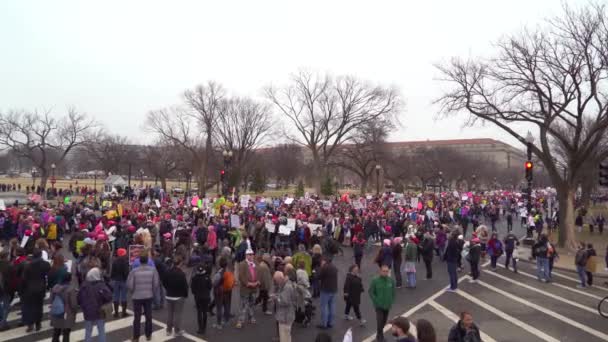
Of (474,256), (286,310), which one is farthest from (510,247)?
(286,310)

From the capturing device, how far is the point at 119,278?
1006cm

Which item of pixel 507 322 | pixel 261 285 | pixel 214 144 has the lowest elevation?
pixel 507 322

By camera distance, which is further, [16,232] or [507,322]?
[16,232]

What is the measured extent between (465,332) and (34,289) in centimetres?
787

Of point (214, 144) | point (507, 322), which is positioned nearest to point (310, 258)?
point (507, 322)

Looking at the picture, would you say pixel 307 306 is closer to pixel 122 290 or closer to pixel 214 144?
pixel 122 290

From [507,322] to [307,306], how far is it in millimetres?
4626

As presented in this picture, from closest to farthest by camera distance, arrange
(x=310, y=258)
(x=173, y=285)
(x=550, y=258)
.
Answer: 1. (x=173, y=285)
2. (x=310, y=258)
3. (x=550, y=258)

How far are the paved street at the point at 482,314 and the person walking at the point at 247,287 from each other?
0.81ft

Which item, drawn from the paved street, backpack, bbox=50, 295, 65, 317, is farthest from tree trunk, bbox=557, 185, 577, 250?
backpack, bbox=50, 295, 65, 317

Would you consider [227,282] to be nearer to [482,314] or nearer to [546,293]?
[482,314]

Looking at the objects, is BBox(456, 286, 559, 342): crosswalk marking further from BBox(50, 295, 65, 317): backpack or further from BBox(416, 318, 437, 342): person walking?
BBox(50, 295, 65, 317): backpack

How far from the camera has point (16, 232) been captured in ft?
59.3

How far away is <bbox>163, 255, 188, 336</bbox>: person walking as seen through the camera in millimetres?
8641
